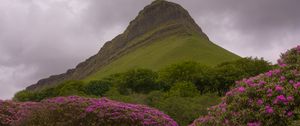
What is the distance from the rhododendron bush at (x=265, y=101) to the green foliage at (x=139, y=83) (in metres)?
76.3

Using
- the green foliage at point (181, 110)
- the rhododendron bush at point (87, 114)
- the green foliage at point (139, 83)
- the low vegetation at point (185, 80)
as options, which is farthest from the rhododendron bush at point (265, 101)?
the green foliage at point (139, 83)

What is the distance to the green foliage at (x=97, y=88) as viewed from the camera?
97.0 metres

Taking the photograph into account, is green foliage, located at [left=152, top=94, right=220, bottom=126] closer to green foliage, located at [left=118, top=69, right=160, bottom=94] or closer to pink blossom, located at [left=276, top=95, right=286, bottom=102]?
pink blossom, located at [left=276, top=95, right=286, bottom=102]

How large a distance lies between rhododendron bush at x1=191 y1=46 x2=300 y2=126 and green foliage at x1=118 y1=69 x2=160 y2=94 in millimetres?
76264

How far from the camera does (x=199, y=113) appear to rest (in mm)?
34375

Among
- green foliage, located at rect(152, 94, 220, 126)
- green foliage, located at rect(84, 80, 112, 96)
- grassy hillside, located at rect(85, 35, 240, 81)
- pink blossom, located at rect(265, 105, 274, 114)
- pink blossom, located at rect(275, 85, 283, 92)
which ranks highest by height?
grassy hillside, located at rect(85, 35, 240, 81)

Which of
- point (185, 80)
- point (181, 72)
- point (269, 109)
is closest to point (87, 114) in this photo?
point (269, 109)

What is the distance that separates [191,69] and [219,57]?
236 feet

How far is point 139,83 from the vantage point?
3519 inches

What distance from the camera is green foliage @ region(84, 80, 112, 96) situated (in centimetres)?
9704

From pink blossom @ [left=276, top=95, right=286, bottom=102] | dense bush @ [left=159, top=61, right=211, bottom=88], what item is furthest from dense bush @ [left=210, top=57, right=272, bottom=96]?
pink blossom @ [left=276, top=95, right=286, bottom=102]

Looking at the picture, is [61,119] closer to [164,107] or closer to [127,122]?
[127,122]

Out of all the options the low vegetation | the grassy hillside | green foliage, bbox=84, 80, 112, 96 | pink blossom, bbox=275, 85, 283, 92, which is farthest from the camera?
the grassy hillside

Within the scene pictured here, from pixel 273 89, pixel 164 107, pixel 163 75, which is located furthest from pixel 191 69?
pixel 273 89
